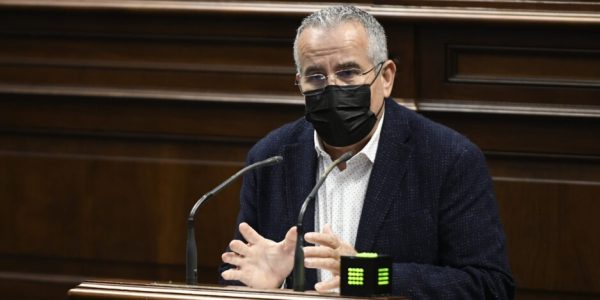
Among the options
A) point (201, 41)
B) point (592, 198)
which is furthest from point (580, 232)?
point (201, 41)

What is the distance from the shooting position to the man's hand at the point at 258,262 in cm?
220

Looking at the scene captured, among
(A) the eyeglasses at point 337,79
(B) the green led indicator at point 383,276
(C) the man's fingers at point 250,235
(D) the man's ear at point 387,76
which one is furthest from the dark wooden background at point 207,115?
(B) the green led indicator at point 383,276

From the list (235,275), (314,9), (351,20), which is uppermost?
(314,9)

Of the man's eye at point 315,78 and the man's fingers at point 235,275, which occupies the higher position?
the man's eye at point 315,78

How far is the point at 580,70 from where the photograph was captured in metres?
3.00

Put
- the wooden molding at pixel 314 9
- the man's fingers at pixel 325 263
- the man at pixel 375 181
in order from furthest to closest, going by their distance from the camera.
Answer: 1. the wooden molding at pixel 314 9
2. the man at pixel 375 181
3. the man's fingers at pixel 325 263

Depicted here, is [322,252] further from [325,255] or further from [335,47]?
[335,47]

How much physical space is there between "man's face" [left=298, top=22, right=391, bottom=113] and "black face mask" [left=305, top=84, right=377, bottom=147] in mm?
27

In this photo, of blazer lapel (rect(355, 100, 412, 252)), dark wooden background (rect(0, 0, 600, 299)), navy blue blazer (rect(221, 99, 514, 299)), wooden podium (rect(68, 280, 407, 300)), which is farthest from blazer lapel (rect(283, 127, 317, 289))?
dark wooden background (rect(0, 0, 600, 299))

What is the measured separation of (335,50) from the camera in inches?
93.8

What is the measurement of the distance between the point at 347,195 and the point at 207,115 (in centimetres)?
91

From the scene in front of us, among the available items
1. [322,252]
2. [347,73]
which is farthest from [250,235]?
[347,73]

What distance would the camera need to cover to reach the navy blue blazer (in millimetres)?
2273

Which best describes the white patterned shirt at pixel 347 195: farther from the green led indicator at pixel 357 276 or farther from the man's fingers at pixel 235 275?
the green led indicator at pixel 357 276
